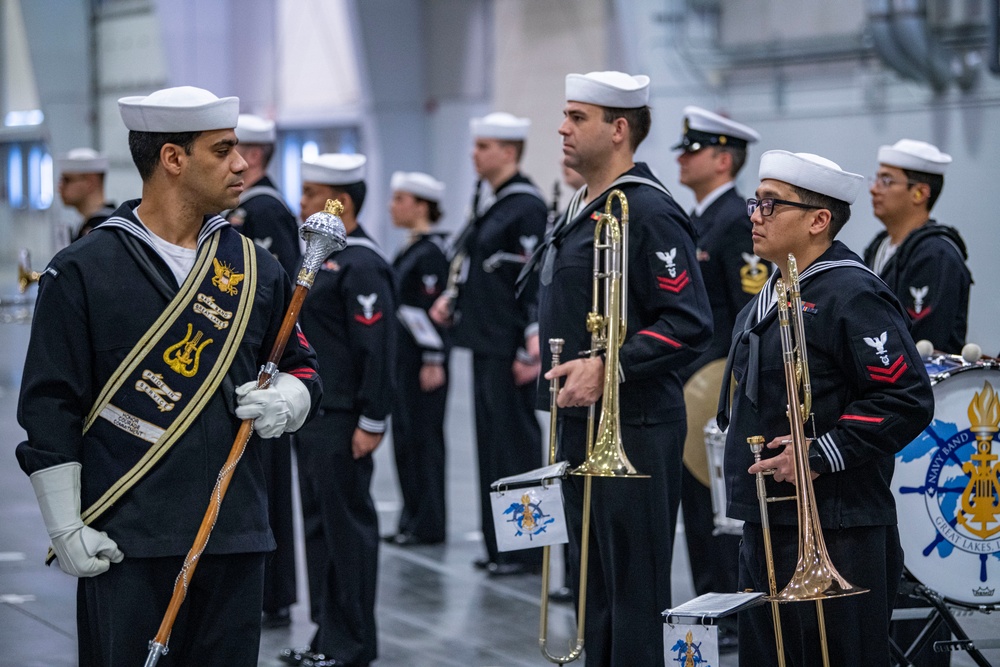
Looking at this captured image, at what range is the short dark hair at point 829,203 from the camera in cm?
387

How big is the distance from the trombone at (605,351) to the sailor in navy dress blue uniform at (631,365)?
49 millimetres

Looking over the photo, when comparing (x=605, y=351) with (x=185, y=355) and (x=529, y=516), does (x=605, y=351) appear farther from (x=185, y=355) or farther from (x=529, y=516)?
(x=185, y=355)

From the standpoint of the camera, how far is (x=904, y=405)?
360cm

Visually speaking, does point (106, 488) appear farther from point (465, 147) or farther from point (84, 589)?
point (465, 147)

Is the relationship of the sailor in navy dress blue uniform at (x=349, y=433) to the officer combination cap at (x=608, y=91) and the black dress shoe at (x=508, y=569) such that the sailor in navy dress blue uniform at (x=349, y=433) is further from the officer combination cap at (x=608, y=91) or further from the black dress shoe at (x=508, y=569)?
the black dress shoe at (x=508, y=569)

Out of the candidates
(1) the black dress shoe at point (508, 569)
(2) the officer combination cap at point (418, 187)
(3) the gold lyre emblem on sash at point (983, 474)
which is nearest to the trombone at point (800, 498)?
(3) the gold lyre emblem on sash at point (983, 474)

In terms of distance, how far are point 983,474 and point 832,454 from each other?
4.00ft

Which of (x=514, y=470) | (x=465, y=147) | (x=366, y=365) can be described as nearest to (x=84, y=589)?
(x=366, y=365)

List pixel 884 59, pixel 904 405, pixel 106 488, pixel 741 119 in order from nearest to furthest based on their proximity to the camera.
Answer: pixel 106 488
pixel 904 405
pixel 884 59
pixel 741 119

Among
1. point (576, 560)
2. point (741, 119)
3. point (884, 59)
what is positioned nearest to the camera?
point (576, 560)

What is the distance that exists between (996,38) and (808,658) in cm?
468

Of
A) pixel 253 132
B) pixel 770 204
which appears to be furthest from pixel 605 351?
pixel 253 132

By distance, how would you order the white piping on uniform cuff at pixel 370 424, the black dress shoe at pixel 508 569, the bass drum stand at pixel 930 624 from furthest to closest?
1. the black dress shoe at pixel 508 569
2. the white piping on uniform cuff at pixel 370 424
3. the bass drum stand at pixel 930 624

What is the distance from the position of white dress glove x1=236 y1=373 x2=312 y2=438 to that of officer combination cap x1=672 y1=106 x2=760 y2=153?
10.8 feet
